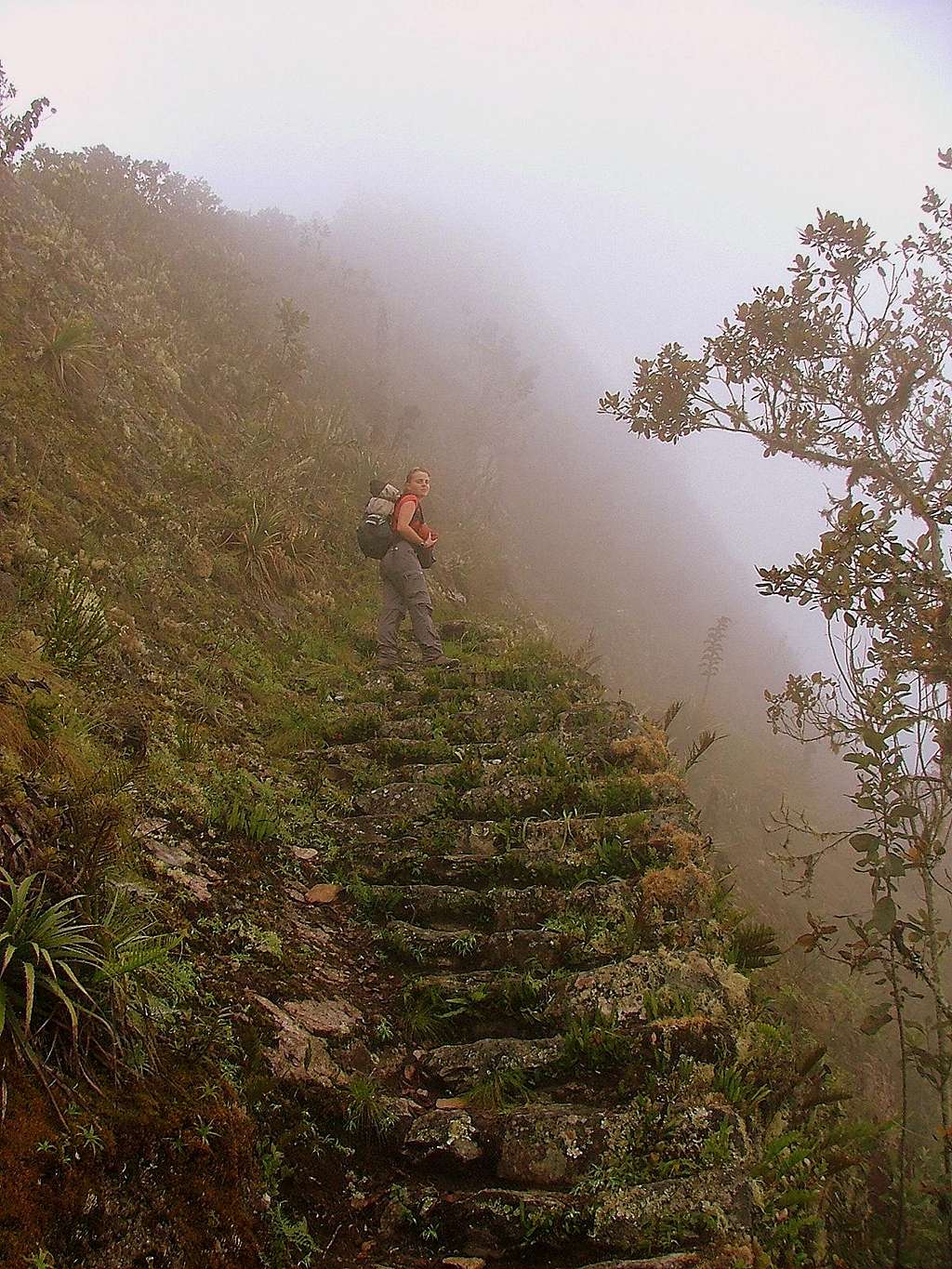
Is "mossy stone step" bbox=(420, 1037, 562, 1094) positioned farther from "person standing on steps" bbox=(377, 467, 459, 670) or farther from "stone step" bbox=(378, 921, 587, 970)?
"person standing on steps" bbox=(377, 467, 459, 670)

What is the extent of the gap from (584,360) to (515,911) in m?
58.2

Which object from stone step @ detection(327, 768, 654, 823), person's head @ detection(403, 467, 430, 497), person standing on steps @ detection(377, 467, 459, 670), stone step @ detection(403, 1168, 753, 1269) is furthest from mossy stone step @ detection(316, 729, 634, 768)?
person's head @ detection(403, 467, 430, 497)

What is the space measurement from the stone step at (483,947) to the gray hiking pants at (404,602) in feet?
17.0

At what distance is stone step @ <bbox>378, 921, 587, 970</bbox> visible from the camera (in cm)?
429

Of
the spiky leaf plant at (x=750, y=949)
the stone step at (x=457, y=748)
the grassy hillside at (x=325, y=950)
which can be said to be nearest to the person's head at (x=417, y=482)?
the grassy hillside at (x=325, y=950)

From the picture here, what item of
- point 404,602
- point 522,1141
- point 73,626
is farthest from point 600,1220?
point 404,602

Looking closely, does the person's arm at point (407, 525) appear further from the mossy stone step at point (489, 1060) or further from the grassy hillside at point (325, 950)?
the mossy stone step at point (489, 1060)

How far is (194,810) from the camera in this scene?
4559 mm

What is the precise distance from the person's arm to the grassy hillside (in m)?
1.71

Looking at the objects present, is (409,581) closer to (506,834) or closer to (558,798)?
(558,798)

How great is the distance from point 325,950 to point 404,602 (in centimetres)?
580

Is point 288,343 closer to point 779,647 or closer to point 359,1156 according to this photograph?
point 359,1156

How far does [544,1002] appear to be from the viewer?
3.97 m

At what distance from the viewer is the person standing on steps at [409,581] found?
30.7 ft
